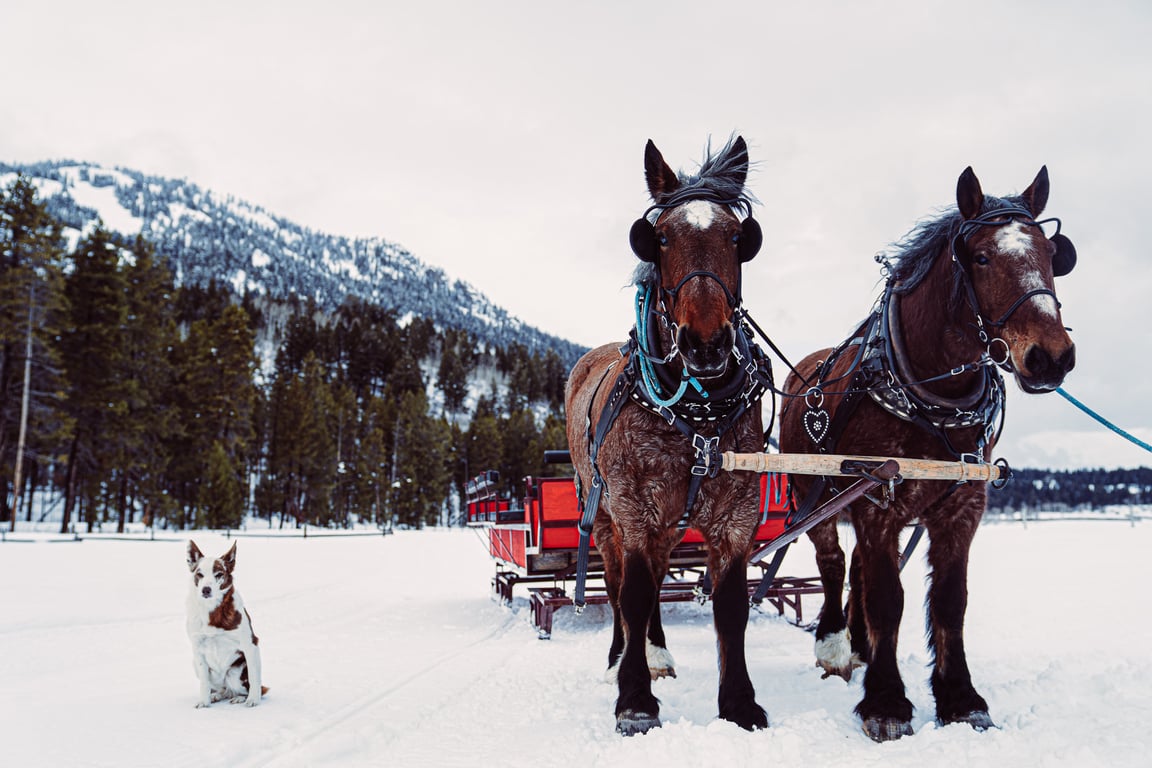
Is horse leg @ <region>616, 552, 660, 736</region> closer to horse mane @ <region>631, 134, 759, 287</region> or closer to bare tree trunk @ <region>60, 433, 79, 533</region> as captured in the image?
horse mane @ <region>631, 134, 759, 287</region>

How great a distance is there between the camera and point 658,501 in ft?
14.2

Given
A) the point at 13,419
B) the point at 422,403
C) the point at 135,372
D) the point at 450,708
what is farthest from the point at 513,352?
the point at 450,708

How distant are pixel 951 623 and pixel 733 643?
1216 mm

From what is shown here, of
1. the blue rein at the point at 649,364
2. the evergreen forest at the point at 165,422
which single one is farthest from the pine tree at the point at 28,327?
the blue rein at the point at 649,364

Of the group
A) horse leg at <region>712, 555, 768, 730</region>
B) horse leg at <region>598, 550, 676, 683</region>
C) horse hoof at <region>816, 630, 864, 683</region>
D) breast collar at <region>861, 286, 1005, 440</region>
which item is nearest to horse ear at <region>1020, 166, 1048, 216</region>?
breast collar at <region>861, 286, 1005, 440</region>

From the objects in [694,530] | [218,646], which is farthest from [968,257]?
[218,646]

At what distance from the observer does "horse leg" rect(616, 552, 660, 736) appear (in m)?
4.14

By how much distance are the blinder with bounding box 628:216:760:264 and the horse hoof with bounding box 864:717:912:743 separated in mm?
2573

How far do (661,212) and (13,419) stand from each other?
36.1 m

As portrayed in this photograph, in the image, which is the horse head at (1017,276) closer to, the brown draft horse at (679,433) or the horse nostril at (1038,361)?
the horse nostril at (1038,361)

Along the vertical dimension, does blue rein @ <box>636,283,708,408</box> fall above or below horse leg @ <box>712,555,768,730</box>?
above

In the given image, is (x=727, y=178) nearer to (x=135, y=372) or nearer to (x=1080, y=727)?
(x=1080, y=727)

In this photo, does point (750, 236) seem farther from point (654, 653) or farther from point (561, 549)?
point (561, 549)

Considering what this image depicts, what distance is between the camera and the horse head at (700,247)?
368 cm
